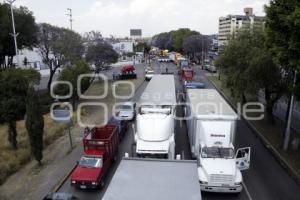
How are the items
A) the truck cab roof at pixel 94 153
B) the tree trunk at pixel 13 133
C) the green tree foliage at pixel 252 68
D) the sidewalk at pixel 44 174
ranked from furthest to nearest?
the green tree foliage at pixel 252 68 < the tree trunk at pixel 13 133 < the truck cab roof at pixel 94 153 < the sidewalk at pixel 44 174

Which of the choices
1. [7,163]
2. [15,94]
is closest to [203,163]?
[7,163]

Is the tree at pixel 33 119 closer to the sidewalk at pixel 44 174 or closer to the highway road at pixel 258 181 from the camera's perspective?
the sidewalk at pixel 44 174

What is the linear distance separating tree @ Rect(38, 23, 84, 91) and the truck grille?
3284cm

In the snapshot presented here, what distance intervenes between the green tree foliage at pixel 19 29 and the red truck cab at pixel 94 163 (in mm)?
26367

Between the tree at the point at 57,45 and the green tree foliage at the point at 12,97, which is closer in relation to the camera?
the green tree foliage at the point at 12,97

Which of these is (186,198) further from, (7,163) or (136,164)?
(7,163)

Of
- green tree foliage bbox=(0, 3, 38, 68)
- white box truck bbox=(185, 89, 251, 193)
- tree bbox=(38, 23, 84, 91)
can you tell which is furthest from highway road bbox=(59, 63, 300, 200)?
green tree foliage bbox=(0, 3, 38, 68)

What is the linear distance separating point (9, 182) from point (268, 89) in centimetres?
1811

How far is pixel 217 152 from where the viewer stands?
50.2 feet

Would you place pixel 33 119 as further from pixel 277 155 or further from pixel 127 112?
pixel 277 155

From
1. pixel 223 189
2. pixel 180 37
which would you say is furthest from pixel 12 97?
pixel 180 37

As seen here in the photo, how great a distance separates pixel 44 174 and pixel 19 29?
29.4m

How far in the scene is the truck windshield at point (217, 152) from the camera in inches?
593

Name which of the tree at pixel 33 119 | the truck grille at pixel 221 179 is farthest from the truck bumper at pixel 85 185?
the truck grille at pixel 221 179
